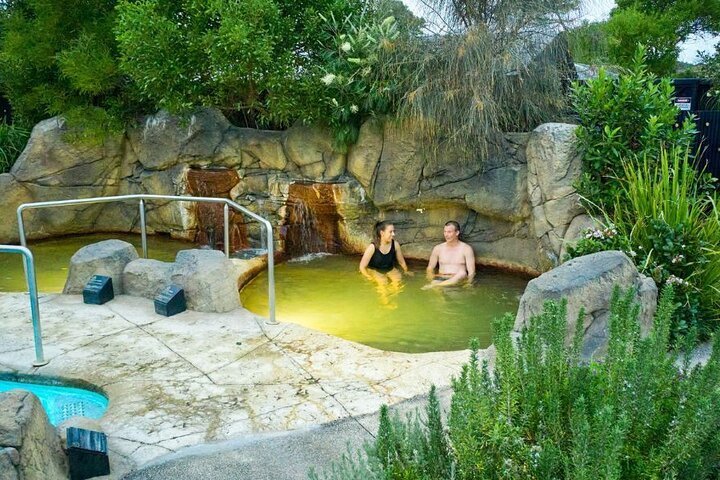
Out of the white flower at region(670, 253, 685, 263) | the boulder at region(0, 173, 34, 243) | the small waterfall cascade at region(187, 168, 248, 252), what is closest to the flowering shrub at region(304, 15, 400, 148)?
the small waterfall cascade at region(187, 168, 248, 252)

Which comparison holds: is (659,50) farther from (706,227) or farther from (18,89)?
(18,89)

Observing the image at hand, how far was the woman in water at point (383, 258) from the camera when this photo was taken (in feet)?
Answer: 23.8

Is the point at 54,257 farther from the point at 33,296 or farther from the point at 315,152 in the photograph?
the point at 33,296

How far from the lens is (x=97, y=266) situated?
5543mm

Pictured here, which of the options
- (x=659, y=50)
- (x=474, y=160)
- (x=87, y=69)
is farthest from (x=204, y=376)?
(x=659, y=50)

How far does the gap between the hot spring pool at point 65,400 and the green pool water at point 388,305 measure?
7.03 feet

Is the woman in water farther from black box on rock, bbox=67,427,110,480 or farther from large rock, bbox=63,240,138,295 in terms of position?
black box on rock, bbox=67,427,110,480

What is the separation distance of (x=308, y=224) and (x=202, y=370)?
4519 mm

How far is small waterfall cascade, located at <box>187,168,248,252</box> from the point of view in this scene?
8.69 m

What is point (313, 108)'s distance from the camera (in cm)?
761

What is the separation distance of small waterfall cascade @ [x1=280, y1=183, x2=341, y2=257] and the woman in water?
1.10 m

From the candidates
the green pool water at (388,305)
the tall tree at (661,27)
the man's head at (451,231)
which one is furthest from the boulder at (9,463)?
the tall tree at (661,27)

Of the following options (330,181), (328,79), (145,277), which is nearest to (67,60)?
(328,79)

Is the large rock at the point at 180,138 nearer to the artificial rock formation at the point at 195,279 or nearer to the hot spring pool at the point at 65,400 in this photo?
the artificial rock formation at the point at 195,279
